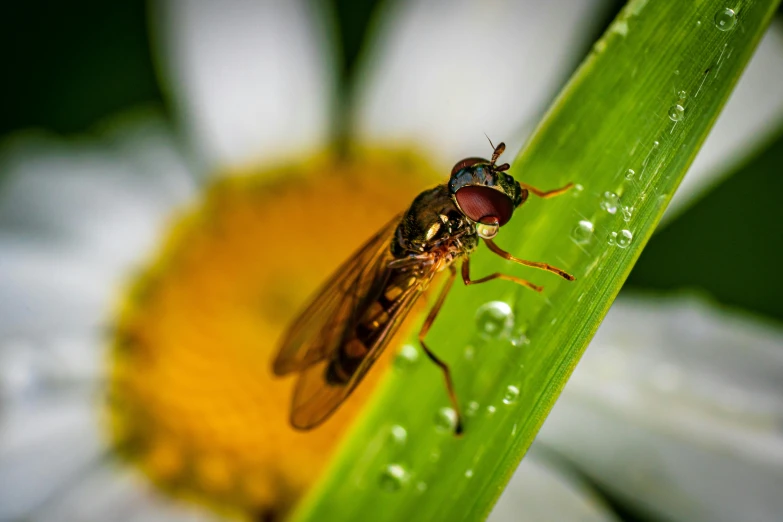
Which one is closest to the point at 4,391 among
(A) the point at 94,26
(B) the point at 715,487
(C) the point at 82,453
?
(C) the point at 82,453

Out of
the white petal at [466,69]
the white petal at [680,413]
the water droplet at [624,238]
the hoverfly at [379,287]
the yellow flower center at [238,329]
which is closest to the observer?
the water droplet at [624,238]

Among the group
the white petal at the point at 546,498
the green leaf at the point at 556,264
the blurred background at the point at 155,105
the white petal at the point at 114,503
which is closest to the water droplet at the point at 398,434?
the green leaf at the point at 556,264

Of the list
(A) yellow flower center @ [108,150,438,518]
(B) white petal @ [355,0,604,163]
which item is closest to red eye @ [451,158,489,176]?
(A) yellow flower center @ [108,150,438,518]

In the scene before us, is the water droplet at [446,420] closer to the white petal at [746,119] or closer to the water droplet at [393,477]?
the water droplet at [393,477]

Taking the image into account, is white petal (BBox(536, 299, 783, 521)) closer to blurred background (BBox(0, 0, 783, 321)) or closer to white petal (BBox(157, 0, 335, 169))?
blurred background (BBox(0, 0, 783, 321))

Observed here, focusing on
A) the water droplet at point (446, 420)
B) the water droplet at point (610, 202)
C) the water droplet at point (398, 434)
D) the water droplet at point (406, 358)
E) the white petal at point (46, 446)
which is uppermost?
the water droplet at point (610, 202)

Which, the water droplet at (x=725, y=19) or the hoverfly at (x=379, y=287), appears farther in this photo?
the hoverfly at (x=379, y=287)

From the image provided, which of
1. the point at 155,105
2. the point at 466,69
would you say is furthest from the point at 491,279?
the point at 155,105
